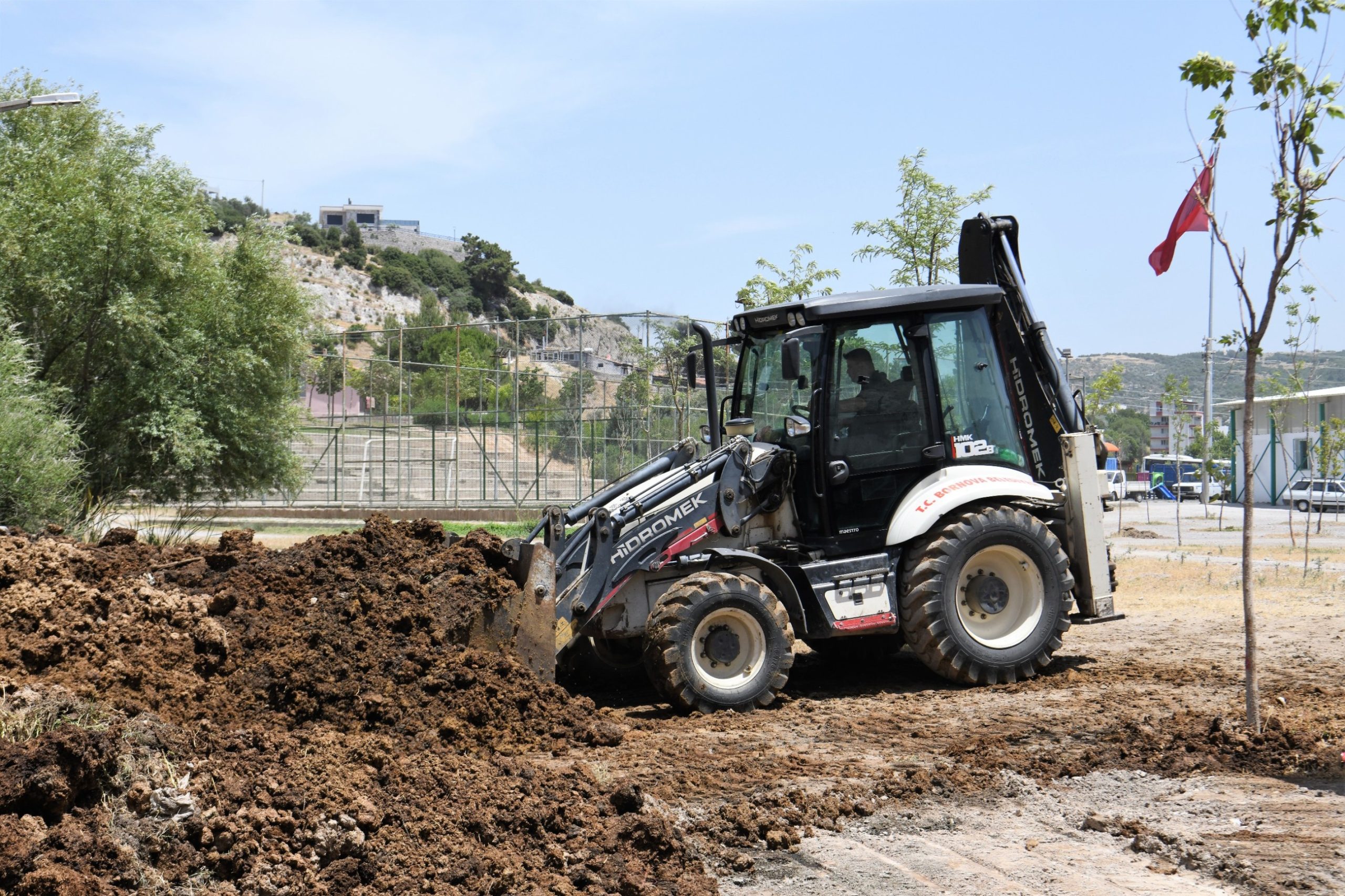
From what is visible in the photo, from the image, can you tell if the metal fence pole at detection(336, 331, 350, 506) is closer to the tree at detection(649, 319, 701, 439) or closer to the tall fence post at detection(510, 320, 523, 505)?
the tall fence post at detection(510, 320, 523, 505)

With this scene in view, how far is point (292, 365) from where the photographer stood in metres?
24.4

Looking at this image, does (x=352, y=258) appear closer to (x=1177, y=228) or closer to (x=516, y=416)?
(x=516, y=416)

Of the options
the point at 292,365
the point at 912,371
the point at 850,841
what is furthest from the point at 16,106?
the point at 850,841

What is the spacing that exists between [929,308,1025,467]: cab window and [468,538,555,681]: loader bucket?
336cm

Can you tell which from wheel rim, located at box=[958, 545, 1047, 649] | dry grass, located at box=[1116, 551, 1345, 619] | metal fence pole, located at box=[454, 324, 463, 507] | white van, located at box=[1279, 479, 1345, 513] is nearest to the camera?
wheel rim, located at box=[958, 545, 1047, 649]

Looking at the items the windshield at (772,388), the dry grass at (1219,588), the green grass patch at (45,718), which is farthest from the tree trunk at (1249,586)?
the dry grass at (1219,588)

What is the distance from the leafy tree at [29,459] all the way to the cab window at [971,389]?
11.0 metres

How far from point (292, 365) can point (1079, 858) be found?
21772 mm

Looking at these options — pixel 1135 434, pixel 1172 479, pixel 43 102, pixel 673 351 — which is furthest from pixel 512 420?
pixel 1135 434

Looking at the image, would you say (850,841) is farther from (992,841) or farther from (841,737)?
(841,737)

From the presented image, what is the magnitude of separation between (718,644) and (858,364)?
8.01 feet

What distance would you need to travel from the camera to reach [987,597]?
9031mm

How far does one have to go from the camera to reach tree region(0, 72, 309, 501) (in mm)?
19766

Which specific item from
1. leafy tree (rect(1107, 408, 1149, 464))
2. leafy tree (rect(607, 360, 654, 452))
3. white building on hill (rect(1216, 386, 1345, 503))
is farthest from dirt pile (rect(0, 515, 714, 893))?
leafy tree (rect(1107, 408, 1149, 464))
